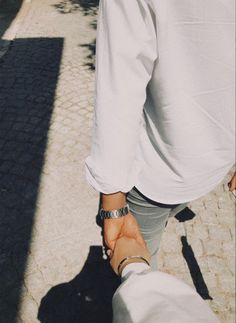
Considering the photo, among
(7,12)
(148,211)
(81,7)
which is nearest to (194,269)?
(148,211)

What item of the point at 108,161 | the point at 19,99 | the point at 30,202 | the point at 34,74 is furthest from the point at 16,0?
the point at 108,161

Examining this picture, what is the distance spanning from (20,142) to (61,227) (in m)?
1.45

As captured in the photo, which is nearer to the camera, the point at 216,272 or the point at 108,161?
the point at 108,161

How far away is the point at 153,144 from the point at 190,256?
2188mm

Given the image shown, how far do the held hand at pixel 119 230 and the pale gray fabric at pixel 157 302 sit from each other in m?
0.21

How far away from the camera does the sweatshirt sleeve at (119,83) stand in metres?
1.01

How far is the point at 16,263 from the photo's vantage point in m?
3.03

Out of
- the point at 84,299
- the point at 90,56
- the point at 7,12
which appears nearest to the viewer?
the point at 84,299

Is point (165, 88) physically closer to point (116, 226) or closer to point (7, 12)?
point (116, 226)

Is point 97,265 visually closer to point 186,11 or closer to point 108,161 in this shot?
point 108,161

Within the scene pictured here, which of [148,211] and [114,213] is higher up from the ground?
[114,213]

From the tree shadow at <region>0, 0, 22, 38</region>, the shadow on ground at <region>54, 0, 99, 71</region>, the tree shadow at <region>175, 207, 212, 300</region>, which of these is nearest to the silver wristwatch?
the tree shadow at <region>175, 207, 212, 300</region>

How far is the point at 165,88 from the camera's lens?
45.9 inches

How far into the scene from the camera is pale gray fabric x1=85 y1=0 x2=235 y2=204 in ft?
3.36
